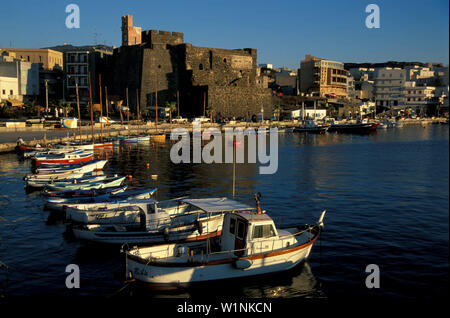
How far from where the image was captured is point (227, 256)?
17656 millimetres

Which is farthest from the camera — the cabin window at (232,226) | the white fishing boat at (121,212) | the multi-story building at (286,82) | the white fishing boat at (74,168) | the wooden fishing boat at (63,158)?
the multi-story building at (286,82)

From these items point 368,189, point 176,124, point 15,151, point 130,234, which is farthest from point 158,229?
point 176,124

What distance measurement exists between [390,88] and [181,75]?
95126 millimetres

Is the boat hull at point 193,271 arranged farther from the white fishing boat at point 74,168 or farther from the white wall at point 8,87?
the white wall at point 8,87

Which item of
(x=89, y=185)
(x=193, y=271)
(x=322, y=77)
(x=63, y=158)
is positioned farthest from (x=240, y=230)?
(x=322, y=77)

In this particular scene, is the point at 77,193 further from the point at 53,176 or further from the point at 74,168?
the point at 74,168

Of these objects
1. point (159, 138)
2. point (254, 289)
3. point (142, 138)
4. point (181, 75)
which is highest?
point (181, 75)

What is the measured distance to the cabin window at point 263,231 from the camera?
17547 mm

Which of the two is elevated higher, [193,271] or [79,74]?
[79,74]

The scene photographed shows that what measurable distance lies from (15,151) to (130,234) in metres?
41.4

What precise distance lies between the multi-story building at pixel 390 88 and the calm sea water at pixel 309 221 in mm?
118727

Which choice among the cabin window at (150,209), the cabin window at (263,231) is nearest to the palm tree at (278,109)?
the cabin window at (150,209)

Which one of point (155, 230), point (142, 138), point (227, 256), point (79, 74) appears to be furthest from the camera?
point (79, 74)

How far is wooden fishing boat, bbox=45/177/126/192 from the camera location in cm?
3086
